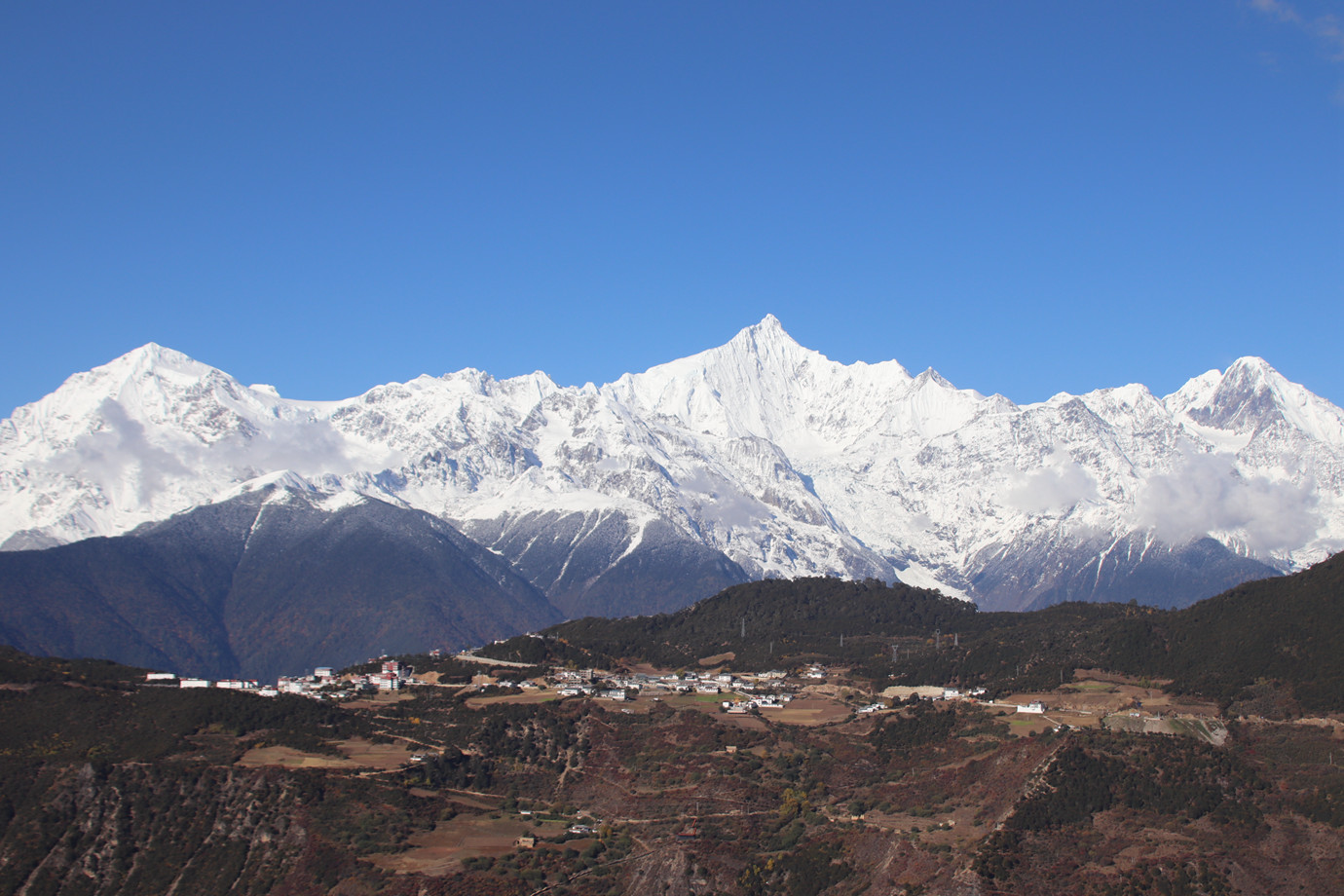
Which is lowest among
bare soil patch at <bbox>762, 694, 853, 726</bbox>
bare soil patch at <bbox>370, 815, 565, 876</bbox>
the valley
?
bare soil patch at <bbox>370, 815, 565, 876</bbox>

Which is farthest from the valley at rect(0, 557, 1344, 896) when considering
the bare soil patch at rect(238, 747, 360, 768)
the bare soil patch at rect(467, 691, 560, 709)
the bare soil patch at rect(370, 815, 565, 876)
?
the bare soil patch at rect(467, 691, 560, 709)

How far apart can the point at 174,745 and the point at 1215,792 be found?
8161cm

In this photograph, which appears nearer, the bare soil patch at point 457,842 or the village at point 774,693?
the bare soil patch at point 457,842

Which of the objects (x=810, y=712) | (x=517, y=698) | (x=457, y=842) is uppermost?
(x=517, y=698)

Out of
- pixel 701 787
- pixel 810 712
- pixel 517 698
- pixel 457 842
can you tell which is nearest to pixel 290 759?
pixel 457 842

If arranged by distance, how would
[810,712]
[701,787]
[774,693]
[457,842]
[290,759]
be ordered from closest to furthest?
[457,842] < [290,759] < [701,787] < [810,712] < [774,693]

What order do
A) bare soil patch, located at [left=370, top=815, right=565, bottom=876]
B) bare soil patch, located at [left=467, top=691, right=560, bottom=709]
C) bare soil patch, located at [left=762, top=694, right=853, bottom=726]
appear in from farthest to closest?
bare soil patch, located at [left=467, top=691, right=560, bottom=709], bare soil patch, located at [left=762, top=694, right=853, bottom=726], bare soil patch, located at [left=370, top=815, right=565, bottom=876]

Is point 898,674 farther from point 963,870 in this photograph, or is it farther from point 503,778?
point 963,870

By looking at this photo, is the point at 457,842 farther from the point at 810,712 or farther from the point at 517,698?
the point at 810,712

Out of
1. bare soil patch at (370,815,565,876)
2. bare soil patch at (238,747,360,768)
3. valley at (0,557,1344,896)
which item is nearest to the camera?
valley at (0,557,1344,896)

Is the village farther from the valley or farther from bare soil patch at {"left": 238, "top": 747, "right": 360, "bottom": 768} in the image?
bare soil patch at {"left": 238, "top": 747, "right": 360, "bottom": 768}

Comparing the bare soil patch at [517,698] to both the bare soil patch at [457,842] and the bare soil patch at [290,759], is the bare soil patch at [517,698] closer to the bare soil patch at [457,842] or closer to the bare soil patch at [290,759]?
the bare soil patch at [290,759]

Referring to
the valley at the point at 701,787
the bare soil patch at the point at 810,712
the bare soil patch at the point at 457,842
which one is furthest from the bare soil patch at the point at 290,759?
the bare soil patch at the point at 810,712

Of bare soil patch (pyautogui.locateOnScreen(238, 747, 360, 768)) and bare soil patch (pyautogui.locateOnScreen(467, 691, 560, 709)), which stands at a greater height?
bare soil patch (pyautogui.locateOnScreen(467, 691, 560, 709))
